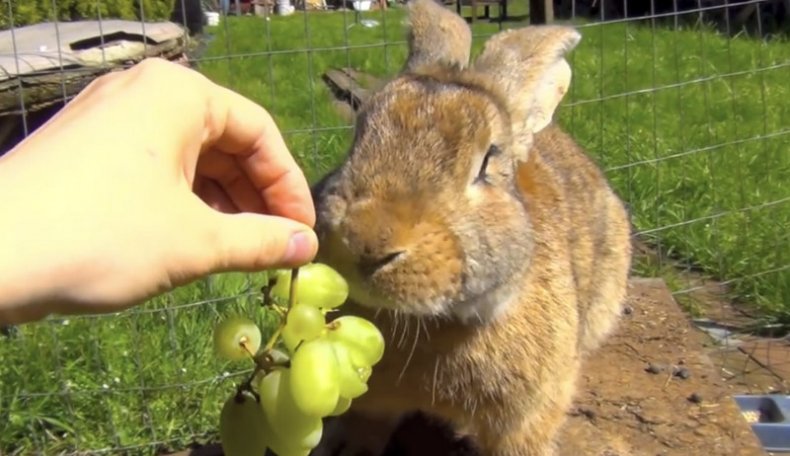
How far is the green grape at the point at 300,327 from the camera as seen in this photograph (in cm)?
167

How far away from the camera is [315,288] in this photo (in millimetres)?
1783

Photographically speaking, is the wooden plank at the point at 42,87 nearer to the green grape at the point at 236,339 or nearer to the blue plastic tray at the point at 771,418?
the blue plastic tray at the point at 771,418

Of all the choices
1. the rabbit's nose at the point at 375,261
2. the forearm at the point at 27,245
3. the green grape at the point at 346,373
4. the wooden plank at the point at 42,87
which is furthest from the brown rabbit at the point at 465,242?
the wooden plank at the point at 42,87

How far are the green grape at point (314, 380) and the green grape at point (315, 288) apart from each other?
14cm

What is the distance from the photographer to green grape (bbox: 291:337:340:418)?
1.60 metres

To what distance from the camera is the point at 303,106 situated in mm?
6988

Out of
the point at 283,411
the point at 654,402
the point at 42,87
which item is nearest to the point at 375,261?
the point at 283,411

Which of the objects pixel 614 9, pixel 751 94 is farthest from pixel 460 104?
pixel 614 9

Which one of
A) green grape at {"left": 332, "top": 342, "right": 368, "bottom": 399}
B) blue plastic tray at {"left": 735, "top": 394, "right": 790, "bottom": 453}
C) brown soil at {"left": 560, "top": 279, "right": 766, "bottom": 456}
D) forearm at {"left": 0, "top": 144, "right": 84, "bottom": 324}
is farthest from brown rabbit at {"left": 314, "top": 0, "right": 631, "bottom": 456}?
forearm at {"left": 0, "top": 144, "right": 84, "bottom": 324}

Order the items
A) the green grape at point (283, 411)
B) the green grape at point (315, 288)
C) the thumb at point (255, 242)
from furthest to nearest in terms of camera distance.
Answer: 1. the green grape at point (315, 288)
2. the green grape at point (283, 411)
3. the thumb at point (255, 242)

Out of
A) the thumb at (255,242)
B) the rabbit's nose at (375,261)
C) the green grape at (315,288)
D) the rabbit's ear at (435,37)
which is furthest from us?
the rabbit's ear at (435,37)

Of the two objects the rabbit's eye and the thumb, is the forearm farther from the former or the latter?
the rabbit's eye

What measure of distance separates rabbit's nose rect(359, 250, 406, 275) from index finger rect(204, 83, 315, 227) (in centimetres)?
39

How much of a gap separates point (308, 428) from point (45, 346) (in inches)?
94.9
